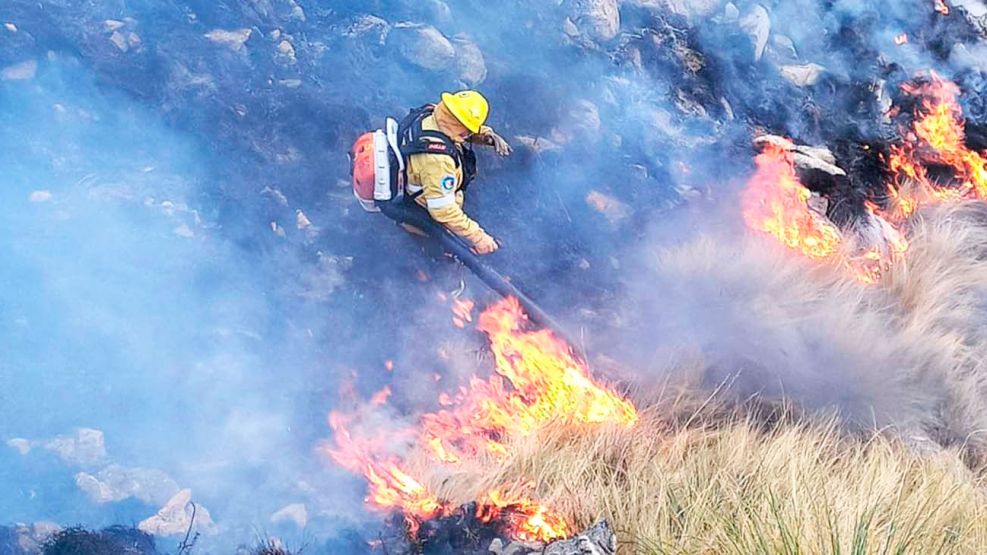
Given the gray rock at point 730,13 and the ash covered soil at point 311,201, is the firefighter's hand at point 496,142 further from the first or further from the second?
the gray rock at point 730,13

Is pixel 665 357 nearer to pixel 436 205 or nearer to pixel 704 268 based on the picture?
pixel 704 268

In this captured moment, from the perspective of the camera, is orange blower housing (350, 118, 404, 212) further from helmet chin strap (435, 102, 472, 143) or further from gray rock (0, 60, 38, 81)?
gray rock (0, 60, 38, 81)

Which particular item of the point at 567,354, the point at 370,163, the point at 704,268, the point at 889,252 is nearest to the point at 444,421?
the point at 567,354

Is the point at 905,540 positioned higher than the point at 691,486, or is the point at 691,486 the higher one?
the point at 905,540

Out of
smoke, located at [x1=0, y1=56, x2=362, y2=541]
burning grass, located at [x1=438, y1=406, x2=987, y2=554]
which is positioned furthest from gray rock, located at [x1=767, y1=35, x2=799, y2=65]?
smoke, located at [x1=0, y1=56, x2=362, y2=541]

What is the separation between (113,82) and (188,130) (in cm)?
57

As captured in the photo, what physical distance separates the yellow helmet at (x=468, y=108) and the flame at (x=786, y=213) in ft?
8.26

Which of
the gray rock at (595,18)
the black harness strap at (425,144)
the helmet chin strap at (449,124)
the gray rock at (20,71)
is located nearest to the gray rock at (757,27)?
the gray rock at (595,18)

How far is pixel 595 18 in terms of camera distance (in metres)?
7.28

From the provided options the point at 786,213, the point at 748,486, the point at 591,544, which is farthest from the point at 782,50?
the point at 591,544

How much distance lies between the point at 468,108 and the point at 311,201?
1.50 meters

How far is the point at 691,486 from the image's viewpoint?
432cm

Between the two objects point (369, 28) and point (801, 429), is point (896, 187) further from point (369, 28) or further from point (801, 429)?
point (369, 28)

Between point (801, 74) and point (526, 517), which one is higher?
point (801, 74)
